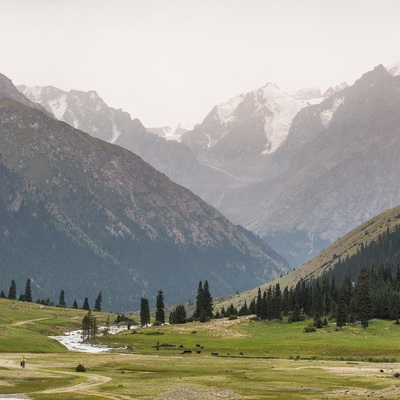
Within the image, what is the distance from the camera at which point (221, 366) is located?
10206cm

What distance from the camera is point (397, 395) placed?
214ft

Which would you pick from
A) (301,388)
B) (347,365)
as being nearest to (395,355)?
(347,365)

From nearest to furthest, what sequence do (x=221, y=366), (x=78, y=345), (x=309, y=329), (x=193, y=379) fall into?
(x=193, y=379) < (x=221, y=366) < (x=78, y=345) < (x=309, y=329)

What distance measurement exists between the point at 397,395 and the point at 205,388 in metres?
20.2

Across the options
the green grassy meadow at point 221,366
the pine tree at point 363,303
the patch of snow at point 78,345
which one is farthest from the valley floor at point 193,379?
the pine tree at point 363,303

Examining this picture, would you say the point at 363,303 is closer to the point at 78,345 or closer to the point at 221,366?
the point at 78,345

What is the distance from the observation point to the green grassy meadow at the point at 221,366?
69.5m

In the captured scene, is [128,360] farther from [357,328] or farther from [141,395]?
[357,328]

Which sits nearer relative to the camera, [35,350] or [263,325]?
[35,350]

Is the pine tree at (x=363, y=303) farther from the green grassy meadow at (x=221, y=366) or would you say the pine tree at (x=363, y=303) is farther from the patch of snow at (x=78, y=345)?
the patch of snow at (x=78, y=345)

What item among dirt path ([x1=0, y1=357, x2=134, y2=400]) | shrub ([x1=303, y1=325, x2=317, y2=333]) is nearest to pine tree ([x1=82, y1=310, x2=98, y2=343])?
shrub ([x1=303, y1=325, x2=317, y2=333])

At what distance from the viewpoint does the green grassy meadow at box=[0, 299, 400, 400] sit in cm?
6950

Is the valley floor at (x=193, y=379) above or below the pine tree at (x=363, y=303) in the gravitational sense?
below

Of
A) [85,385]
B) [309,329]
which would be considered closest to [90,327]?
[309,329]
